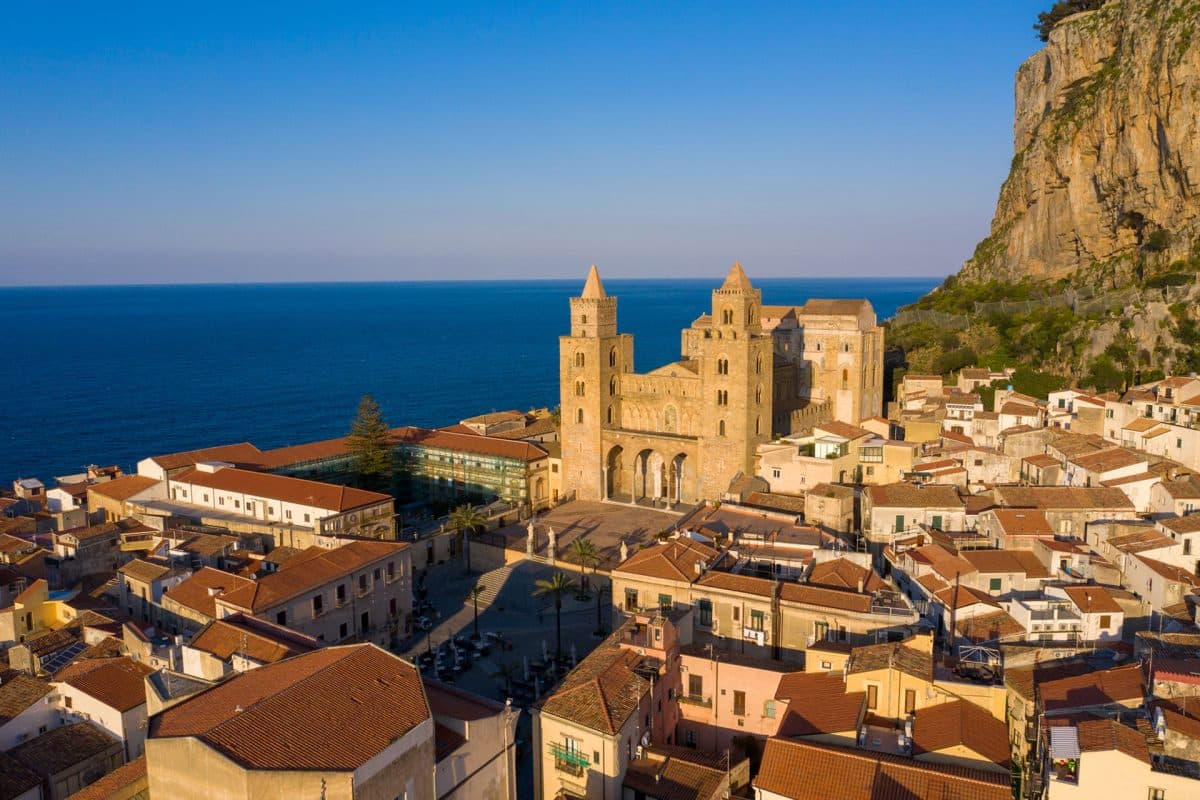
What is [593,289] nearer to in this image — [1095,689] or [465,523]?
[465,523]

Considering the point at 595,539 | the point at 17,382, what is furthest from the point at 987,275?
the point at 17,382

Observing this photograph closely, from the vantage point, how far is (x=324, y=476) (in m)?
47.8

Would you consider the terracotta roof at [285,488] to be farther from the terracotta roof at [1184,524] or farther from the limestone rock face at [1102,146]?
the limestone rock face at [1102,146]

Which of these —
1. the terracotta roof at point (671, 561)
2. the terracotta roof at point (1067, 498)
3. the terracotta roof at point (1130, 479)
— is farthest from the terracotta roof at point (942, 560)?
the terracotta roof at point (1130, 479)

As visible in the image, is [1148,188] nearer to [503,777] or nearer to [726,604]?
[726,604]

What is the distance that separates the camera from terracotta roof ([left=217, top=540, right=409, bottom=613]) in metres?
25.5

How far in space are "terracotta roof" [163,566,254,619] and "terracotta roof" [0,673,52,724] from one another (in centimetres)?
506

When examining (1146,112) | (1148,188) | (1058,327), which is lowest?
(1058,327)

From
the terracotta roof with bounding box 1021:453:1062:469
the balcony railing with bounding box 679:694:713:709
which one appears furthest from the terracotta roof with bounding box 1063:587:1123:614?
the terracotta roof with bounding box 1021:453:1062:469

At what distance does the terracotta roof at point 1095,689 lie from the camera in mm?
17406

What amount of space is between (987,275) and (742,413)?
131 feet

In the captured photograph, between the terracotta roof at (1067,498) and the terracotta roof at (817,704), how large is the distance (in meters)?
14.9

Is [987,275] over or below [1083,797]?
over

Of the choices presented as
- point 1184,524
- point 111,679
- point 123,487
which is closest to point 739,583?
point 1184,524
